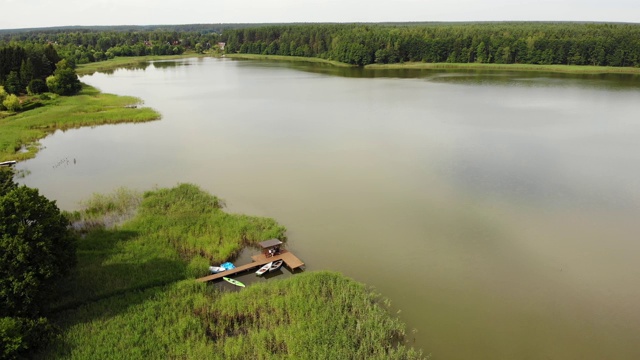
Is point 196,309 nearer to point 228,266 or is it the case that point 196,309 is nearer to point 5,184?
point 228,266

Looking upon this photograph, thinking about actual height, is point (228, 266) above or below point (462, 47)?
below

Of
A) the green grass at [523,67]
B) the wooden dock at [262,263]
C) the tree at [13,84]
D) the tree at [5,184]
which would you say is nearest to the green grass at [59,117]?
the tree at [13,84]

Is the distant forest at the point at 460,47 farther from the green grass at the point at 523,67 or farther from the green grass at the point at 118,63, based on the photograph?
the green grass at the point at 118,63

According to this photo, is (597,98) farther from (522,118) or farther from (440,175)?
(440,175)

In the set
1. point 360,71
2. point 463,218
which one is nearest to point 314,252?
point 463,218

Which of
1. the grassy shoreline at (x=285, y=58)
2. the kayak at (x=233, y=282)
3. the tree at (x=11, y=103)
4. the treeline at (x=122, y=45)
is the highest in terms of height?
the treeline at (x=122, y=45)

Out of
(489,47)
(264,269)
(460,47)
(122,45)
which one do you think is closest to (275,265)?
(264,269)
